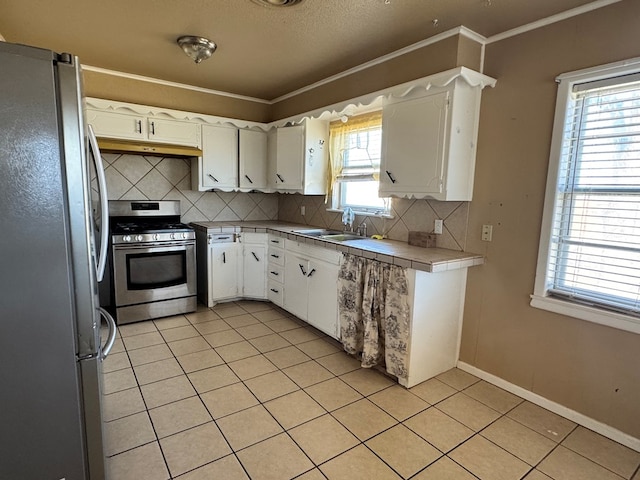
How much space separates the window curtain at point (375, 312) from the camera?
7.89ft

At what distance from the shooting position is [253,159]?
4.21 meters

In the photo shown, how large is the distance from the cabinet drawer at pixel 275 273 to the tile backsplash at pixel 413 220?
68cm

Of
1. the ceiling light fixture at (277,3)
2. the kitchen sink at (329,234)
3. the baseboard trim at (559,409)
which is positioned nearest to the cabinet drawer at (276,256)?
the kitchen sink at (329,234)

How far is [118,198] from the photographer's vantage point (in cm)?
373

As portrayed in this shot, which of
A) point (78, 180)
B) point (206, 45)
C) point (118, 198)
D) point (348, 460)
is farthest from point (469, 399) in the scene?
point (118, 198)

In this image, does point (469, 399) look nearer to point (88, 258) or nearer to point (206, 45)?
point (88, 258)

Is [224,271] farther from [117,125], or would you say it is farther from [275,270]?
[117,125]

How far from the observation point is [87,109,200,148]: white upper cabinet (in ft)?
10.8

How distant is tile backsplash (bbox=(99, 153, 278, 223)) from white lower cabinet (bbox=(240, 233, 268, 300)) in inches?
26.7

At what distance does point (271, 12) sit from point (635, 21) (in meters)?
1.95

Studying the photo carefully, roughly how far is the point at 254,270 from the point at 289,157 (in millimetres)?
1297

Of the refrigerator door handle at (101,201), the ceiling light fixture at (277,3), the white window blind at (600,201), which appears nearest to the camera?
the refrigerator door handle at (101,201)

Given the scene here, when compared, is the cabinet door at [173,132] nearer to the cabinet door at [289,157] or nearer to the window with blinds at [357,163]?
the cabinet door at [289,157]

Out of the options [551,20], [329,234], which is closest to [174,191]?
[329,234]
